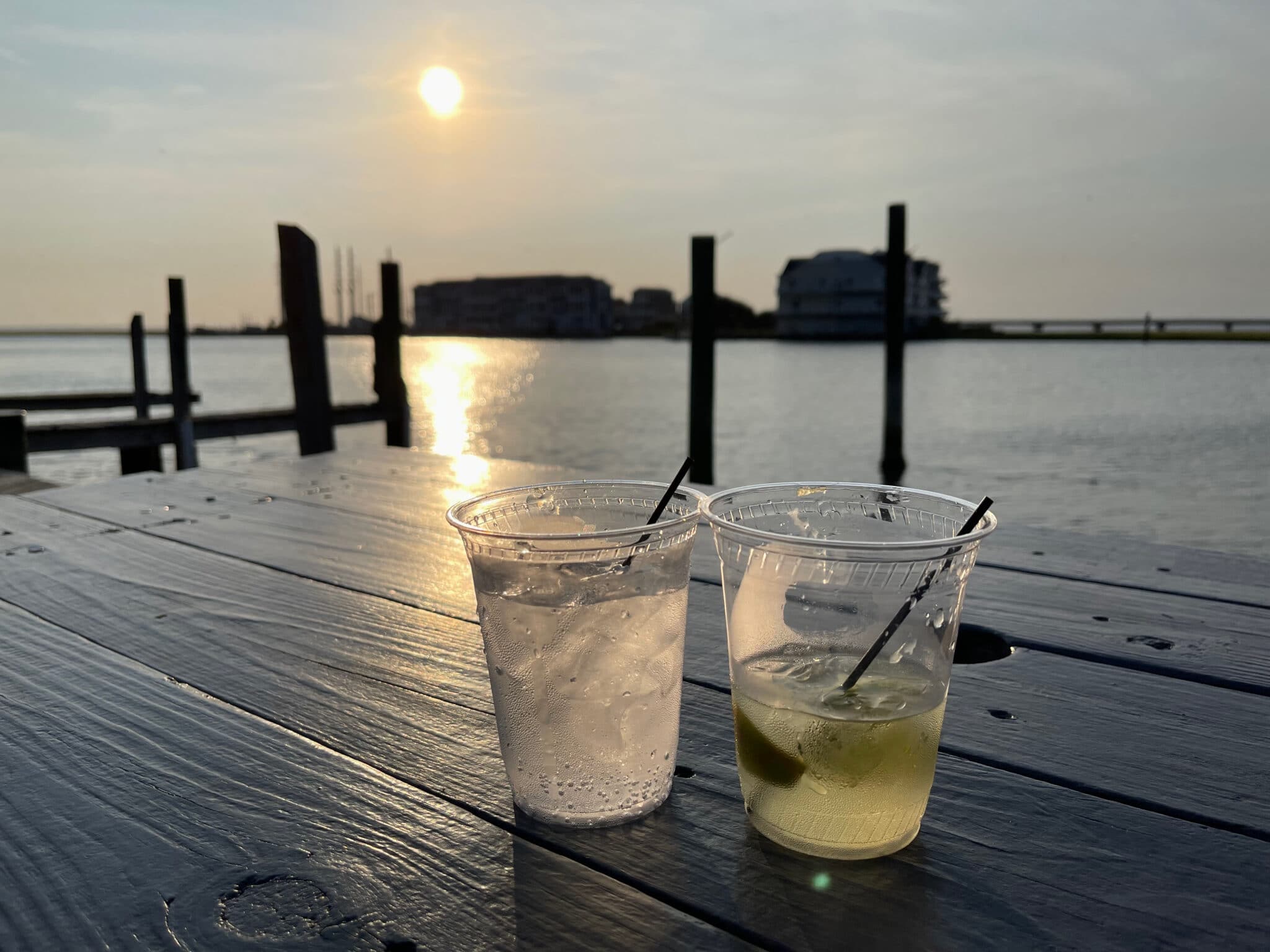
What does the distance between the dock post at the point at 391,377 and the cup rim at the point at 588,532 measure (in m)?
7.47

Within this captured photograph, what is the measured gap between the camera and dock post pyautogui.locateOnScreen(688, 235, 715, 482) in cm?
891

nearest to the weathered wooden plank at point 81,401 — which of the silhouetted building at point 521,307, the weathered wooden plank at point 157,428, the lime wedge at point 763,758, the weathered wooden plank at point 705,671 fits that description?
the weathered wooden plank at point 157,428

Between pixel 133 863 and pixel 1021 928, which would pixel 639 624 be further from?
pixel 133 863

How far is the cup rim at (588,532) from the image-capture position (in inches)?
32.8

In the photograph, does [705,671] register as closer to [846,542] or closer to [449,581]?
[846,542]

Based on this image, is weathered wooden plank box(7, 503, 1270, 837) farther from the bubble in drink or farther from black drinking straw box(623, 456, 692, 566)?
black drinking straw box(623, 456, 692, 566)

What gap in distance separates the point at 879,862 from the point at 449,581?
1183 mm

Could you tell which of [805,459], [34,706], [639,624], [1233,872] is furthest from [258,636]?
[805,459]

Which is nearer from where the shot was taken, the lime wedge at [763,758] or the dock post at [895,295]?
the lime wedge at [763,758]

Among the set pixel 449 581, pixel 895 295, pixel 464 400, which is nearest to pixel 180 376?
pixel 895 295

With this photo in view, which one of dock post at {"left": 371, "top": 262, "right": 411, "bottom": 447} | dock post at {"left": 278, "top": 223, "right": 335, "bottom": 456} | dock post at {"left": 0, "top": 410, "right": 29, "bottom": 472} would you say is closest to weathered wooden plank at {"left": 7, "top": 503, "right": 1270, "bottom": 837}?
dock post at {"left": 278, "top": 223, "right": 335, "bottom": 456}

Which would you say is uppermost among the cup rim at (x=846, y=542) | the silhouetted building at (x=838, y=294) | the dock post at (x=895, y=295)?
the silhouetted building at (x=838, y=294)

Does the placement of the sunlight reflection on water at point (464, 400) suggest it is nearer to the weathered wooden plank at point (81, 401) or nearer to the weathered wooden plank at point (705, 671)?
the weathered wooden plank at point (705, 671)

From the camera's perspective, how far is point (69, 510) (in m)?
2.68
